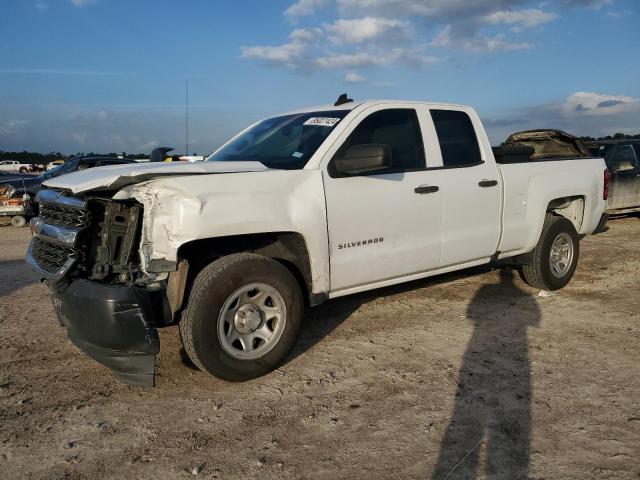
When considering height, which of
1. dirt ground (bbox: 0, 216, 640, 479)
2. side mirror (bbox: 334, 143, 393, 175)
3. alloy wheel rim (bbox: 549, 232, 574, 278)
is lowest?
dirt ground (bbox: 0, 216, 640, 479)

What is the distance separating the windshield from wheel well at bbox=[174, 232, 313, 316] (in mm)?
558

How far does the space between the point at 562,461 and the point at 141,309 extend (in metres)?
2.45

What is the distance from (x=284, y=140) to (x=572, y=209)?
12.1 feet

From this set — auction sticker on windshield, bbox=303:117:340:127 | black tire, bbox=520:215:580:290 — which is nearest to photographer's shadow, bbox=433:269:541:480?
black tire, bbox=520:215:580:290

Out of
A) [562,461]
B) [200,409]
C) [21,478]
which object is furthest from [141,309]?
[562,461]

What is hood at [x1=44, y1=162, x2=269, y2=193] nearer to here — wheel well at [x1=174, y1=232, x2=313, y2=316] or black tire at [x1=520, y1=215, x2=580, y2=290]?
wheel well at [x1=174, y1=232, x2=313, y2=316]

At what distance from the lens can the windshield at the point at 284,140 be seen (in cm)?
417

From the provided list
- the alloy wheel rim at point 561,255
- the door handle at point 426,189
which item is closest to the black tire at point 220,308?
the door handle at point 426,189

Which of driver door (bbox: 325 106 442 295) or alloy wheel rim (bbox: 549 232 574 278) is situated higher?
driver door (bbox: 325 106 442 295)

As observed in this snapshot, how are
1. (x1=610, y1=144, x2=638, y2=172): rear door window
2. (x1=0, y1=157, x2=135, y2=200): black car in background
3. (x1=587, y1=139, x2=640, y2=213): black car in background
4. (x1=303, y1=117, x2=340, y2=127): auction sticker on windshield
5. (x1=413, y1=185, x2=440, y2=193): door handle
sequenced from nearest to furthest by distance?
(x1=303, y1=117, x2=340, y2=127): auction sticker on windshield → (x1=413, y1=185, x2=440, y2=193): door handle → (x1=587, y1=139, x2=640, y2=213): black car in background → (x1=610, y1=144, x2=638, y2=172): rear door window → (x1=0, y1=157, x2=135, y2=200): black car in background

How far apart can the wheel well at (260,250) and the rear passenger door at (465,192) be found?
146 cm

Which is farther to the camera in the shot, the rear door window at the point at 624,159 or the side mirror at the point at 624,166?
the rear door window at the point at 624,159

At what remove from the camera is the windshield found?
4168 mm

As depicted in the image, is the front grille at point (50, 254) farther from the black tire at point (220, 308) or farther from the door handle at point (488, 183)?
the door handle at point (488, 183)
